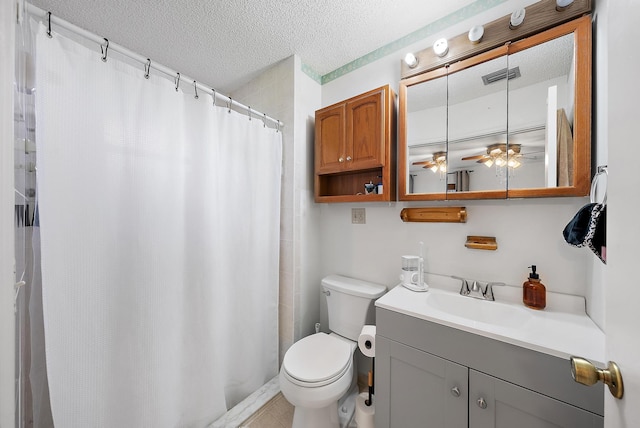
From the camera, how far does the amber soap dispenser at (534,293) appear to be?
3.53 ft

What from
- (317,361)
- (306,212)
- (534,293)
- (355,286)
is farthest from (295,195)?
(534,293)

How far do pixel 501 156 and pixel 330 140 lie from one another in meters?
1.01

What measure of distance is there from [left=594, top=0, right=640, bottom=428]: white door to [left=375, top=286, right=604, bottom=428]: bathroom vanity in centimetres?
35

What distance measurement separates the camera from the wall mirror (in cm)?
98

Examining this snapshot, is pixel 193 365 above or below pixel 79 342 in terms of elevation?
below

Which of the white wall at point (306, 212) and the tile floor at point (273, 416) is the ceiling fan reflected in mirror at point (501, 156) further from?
the tile floor at point (273, 416)

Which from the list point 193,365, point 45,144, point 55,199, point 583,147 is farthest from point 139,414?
point 583,147

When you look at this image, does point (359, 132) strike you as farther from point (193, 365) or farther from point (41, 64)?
point (193, 365)

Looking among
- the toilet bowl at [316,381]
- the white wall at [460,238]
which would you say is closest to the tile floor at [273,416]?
the toilet bowl at [316,381]

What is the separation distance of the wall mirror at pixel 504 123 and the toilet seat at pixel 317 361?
999mm

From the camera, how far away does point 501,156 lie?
117 cm

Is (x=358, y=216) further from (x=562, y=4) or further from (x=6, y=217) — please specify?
(x=6, y=217)

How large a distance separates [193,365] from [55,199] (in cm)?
99

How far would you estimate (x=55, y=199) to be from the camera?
85cm
